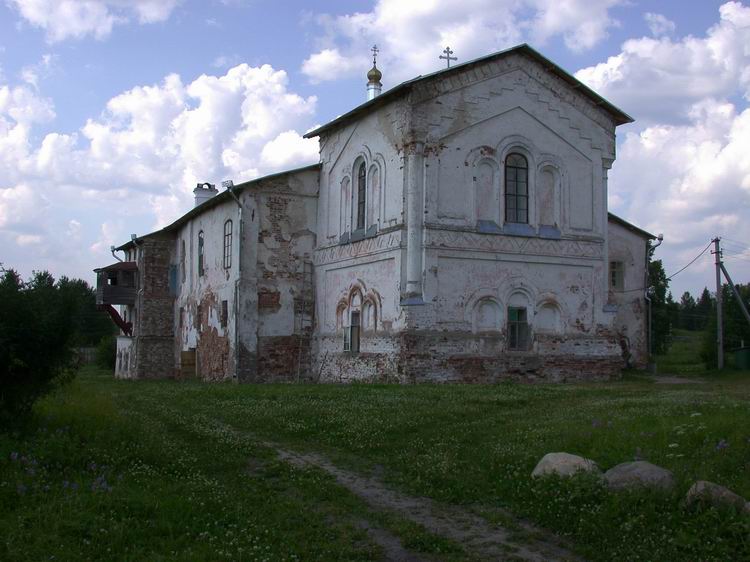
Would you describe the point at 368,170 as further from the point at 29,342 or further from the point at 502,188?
the point at 29,342

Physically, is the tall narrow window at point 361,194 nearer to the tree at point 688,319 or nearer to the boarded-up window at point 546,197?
the boarded-up window at point 546,197

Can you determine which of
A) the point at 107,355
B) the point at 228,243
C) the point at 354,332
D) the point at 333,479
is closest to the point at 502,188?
the point at 354,332

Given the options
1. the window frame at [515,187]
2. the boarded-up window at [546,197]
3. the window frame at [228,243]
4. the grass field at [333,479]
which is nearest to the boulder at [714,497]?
the grass field at [333,479]

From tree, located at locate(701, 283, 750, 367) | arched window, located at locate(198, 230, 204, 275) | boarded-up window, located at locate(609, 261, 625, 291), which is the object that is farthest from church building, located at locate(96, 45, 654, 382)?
tree, located at locate(701, 283, 750, 367)

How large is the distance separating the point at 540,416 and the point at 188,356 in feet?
69.2

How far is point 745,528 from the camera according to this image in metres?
6.64

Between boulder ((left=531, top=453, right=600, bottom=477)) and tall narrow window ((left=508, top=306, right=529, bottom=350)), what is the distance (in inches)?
530

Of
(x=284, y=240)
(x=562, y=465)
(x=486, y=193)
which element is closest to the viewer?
(x=562, y=465)

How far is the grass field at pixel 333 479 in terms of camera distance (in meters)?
6.75

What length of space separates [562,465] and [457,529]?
170 centimetres

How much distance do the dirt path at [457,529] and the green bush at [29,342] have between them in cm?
389

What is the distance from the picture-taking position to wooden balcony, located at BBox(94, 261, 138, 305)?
36219 millimetres

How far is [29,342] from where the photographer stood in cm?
964

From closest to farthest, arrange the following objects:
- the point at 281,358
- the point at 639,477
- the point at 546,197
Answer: the point at 639,477 < the point at 546,197 < the point at 281,358
